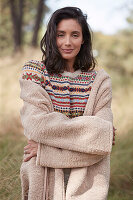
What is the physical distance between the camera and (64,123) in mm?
1608

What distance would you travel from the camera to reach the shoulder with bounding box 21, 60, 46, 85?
5.79ft

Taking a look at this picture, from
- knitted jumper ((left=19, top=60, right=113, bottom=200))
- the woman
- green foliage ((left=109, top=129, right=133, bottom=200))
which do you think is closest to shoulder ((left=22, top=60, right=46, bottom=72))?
the woman

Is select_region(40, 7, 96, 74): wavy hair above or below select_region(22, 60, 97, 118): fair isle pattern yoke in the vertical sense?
above

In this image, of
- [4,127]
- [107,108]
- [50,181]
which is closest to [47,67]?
[107,108]

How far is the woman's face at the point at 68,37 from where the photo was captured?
6.23 ft

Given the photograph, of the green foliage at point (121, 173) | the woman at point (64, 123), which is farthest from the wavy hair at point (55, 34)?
the green foliage at point (121, 173)

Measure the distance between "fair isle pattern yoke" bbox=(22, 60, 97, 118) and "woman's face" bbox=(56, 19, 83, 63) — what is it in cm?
18

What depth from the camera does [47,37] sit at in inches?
77.9

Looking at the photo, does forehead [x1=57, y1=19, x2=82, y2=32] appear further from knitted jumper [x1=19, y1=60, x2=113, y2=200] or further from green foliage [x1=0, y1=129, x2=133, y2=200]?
green foliage [x1=0, y1=129, x2=133, y2=200]

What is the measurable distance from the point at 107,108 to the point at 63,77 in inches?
15.3

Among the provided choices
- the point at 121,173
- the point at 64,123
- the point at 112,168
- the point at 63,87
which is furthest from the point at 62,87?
the point at 121,173

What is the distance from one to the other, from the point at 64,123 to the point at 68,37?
659mm

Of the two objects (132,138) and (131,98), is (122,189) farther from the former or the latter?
(131,98)

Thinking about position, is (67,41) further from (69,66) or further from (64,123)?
(64,123)
